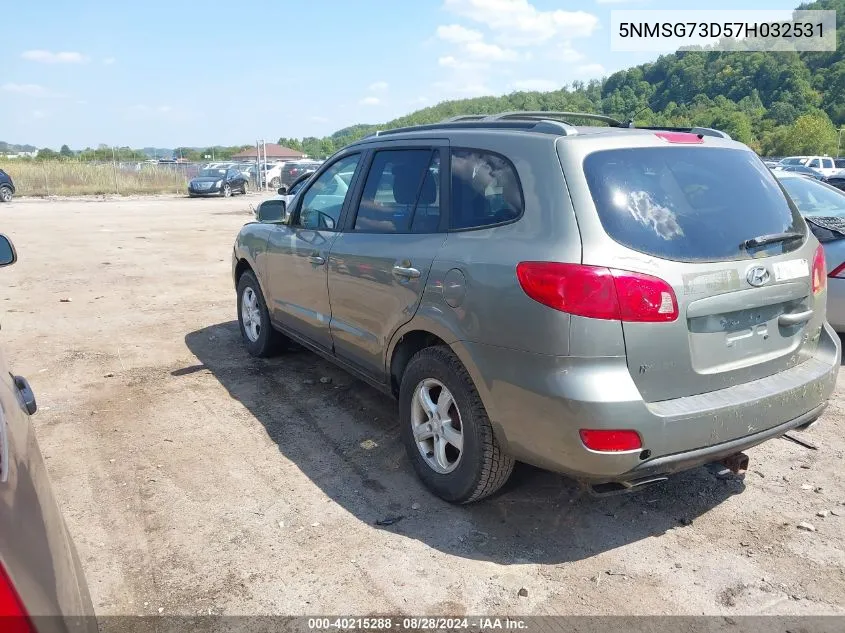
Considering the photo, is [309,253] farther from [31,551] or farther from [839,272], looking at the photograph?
[839,272]

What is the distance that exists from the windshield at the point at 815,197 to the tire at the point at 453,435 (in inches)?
181

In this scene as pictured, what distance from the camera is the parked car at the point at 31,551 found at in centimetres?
120

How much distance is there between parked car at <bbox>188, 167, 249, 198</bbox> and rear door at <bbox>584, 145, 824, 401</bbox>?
3204cm

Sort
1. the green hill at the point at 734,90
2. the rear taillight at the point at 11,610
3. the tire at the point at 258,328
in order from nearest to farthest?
the rear taillight at the point at 11,610
the tire at the point at 258,328
the green hill at the point at 734,90

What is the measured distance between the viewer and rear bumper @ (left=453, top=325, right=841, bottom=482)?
2654 mm

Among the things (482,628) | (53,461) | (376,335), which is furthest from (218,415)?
(482,628)

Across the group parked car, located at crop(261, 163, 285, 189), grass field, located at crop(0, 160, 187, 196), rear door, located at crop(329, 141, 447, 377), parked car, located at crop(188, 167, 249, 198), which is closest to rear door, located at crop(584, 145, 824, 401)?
rear door, located at crop(329, 141, 447, 377)

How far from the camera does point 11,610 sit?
117cm

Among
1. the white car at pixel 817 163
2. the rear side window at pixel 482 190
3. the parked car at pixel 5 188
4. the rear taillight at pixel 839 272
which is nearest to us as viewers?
the rear side window at pixel 482 190

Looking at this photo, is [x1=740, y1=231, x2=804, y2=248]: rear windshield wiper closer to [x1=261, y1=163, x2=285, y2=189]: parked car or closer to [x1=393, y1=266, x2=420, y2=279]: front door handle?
[x1=393, y1=266, x2=420, y2=279]: front door handle

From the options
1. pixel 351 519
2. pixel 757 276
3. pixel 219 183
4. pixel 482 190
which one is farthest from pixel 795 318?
pixel 219 183

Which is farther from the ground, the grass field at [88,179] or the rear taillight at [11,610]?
the grass field at [88,179]

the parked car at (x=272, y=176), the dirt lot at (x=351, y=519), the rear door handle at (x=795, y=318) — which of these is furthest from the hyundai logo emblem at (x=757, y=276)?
the parked car at (x=272, y=176)

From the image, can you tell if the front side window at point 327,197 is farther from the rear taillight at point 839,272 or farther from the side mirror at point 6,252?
the rear taillight at point 839,272
